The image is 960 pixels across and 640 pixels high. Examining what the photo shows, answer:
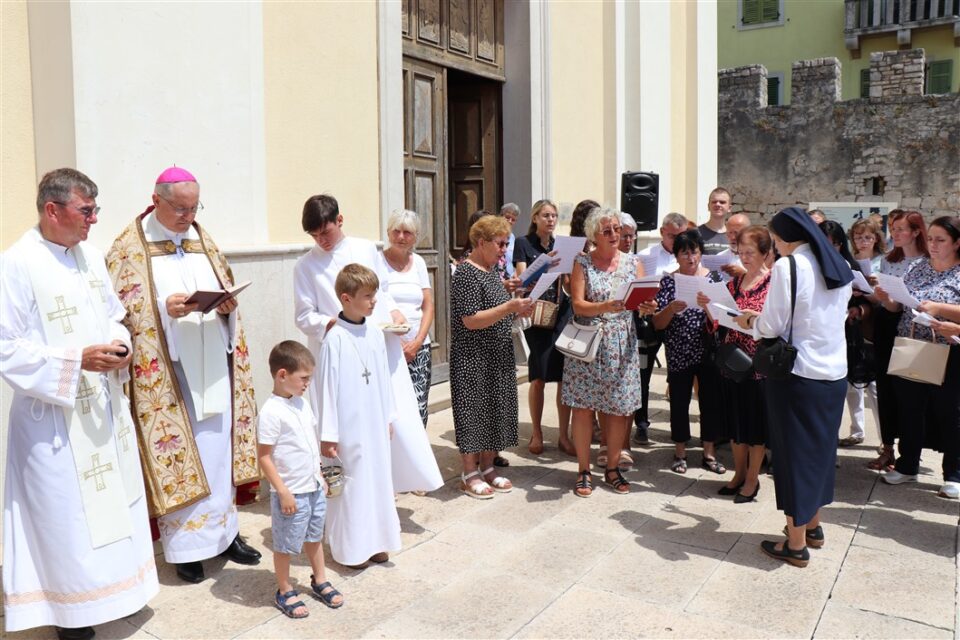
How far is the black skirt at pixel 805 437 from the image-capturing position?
3.93 metres

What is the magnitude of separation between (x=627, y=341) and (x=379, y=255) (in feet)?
5.17

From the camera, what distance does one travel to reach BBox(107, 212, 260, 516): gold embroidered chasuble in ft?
12.6

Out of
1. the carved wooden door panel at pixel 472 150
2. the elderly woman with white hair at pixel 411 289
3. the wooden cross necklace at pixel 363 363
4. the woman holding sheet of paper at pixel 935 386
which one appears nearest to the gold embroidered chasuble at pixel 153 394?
the wooden cross necklace at pixel 363 363

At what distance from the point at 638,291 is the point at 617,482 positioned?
1.26 meters

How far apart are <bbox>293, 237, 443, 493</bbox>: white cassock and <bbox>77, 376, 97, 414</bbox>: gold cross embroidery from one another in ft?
4.42

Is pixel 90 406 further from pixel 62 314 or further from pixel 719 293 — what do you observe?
pixel 719 293

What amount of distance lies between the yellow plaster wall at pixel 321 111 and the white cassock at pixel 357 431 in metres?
2.12

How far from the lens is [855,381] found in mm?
5730

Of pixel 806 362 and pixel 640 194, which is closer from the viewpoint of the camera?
pixel 806 362

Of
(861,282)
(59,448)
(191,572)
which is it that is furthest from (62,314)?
(861,282)

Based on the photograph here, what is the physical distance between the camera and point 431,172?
7715mm

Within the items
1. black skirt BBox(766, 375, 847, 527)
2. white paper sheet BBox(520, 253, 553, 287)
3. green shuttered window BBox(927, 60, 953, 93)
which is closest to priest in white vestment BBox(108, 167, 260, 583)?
white paper sheet BBox(520, 253, 553, 287)

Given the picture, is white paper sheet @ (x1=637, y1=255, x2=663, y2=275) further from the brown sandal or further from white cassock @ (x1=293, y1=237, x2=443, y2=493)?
the brown sandal

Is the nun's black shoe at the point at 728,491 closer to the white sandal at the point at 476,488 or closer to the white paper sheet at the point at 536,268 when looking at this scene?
the white sandal at the point at 476,488
